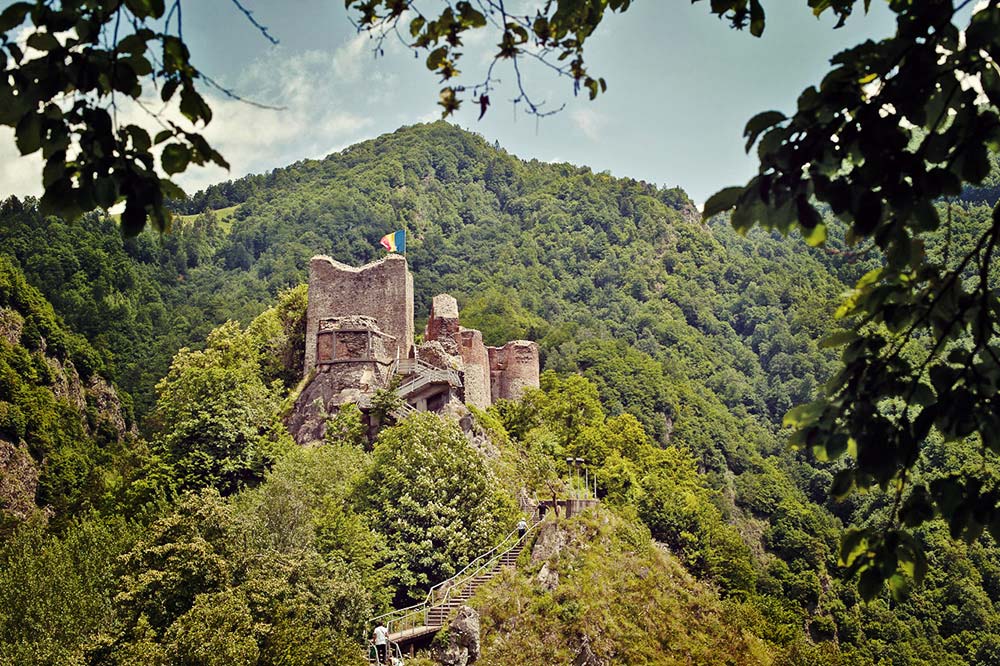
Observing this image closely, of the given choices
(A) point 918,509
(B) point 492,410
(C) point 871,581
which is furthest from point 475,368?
(C) point 871,581

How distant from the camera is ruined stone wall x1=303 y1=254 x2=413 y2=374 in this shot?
40188 mm

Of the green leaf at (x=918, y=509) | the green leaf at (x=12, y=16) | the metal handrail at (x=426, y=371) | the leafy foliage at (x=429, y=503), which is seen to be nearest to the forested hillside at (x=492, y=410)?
the leafy foliage at (x=429, y=503)

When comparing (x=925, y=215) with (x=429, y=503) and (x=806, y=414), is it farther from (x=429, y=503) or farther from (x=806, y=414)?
(x=429, y=503)

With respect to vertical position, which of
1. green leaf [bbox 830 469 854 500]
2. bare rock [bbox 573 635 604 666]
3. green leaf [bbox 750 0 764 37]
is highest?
green leaf [bbox 750 0 764 37]

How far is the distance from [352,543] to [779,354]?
306 feet

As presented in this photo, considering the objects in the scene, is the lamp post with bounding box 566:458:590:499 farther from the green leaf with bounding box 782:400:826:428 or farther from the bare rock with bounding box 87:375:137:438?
the green leaf with bounding box 782:400:826:428

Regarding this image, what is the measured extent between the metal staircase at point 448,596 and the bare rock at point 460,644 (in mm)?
757

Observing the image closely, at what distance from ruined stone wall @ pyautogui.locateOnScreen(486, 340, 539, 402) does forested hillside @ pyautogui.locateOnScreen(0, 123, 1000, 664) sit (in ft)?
5.25

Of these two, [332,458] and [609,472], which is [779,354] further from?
[332,458]

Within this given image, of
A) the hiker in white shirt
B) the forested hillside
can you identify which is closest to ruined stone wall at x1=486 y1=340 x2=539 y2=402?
the forested hillside

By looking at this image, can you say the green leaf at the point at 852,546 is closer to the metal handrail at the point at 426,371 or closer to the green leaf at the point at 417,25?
the green leaf at the point at 417,25

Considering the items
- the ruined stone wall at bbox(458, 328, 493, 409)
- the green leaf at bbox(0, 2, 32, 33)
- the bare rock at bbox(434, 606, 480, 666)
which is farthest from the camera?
the ruined stone wall at bbox(458, 328, 493, 409)

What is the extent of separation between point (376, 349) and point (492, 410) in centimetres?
847

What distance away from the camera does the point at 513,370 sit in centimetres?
4969
